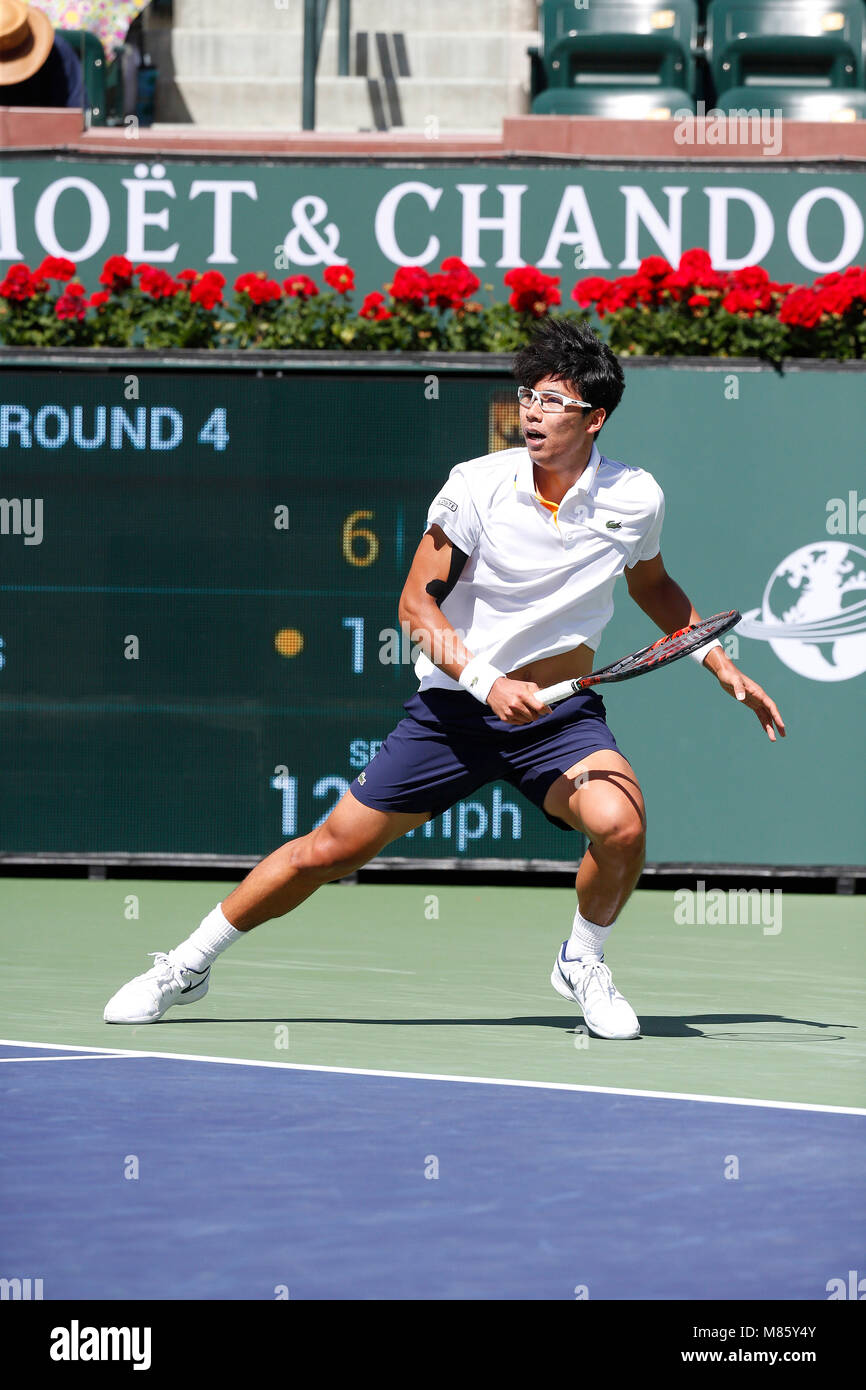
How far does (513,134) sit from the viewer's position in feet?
40.3

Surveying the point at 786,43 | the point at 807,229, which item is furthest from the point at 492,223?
the point at 786,43

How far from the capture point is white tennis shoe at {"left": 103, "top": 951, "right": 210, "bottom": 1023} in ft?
20.3

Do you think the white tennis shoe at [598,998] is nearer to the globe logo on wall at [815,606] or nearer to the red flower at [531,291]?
the globe logo on wall at [815,606]

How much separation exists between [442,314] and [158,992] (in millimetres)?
4626

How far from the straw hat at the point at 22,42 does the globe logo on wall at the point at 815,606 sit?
7590 millimetres

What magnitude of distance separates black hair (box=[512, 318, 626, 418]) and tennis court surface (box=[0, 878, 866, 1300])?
6.19 ft

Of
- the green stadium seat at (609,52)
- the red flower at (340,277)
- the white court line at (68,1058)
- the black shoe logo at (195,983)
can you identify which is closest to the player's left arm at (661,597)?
the black shoe logo at (195,983)

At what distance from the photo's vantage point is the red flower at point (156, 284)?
9805 millimetres

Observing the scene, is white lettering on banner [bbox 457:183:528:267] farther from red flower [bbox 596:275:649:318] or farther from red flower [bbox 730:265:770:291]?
red flower [bbox 730:265:770:291]

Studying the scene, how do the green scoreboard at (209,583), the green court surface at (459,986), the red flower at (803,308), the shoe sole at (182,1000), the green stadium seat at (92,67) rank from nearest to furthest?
the green court surface at (459,986), the shoe sole at (182,1000), the green scoreboard at (209,583), the red flower at (803,308), the green stadium seat at (92,67)

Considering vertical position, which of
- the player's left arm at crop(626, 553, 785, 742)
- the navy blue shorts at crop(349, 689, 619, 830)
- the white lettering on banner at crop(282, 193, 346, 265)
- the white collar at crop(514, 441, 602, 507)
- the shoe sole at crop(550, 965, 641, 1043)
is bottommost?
the shoe sole at crop(550, 965, 641, 1043)

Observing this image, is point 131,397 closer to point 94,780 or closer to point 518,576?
point 94,780

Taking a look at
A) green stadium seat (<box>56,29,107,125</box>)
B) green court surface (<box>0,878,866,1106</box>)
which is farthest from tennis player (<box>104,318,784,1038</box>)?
green stadium seat (<box>56,29,107,125</box>)

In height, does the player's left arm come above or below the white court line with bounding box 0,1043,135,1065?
above
